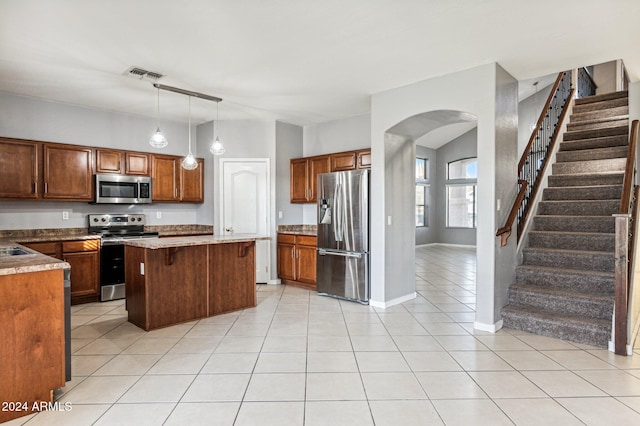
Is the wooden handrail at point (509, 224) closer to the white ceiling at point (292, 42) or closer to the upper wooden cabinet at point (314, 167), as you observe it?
the white ceiling at point (292, 42)

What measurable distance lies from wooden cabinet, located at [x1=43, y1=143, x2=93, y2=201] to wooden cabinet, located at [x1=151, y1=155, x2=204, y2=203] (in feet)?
2.93

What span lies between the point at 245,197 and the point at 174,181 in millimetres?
1174

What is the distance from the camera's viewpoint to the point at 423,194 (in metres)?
11.4

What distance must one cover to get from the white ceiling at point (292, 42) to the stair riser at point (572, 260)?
6.72 feet

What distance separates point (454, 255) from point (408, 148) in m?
5.33

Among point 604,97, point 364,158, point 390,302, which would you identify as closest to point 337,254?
point 390,302

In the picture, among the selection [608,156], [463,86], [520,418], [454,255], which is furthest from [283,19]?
[454,255]

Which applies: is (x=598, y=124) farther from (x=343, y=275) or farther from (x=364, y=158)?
(x=343, y=275)

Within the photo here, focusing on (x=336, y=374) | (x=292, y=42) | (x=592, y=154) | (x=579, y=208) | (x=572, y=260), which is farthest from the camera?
(x=592, y=154)

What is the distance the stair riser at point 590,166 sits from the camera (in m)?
5.11

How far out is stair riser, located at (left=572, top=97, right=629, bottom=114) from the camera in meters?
6.05

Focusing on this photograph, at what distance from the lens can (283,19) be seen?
2877mm

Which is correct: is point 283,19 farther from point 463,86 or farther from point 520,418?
point 520,418

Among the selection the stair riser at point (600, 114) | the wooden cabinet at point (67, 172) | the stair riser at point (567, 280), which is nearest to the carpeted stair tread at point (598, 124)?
the stair riser at point (600, 114)
